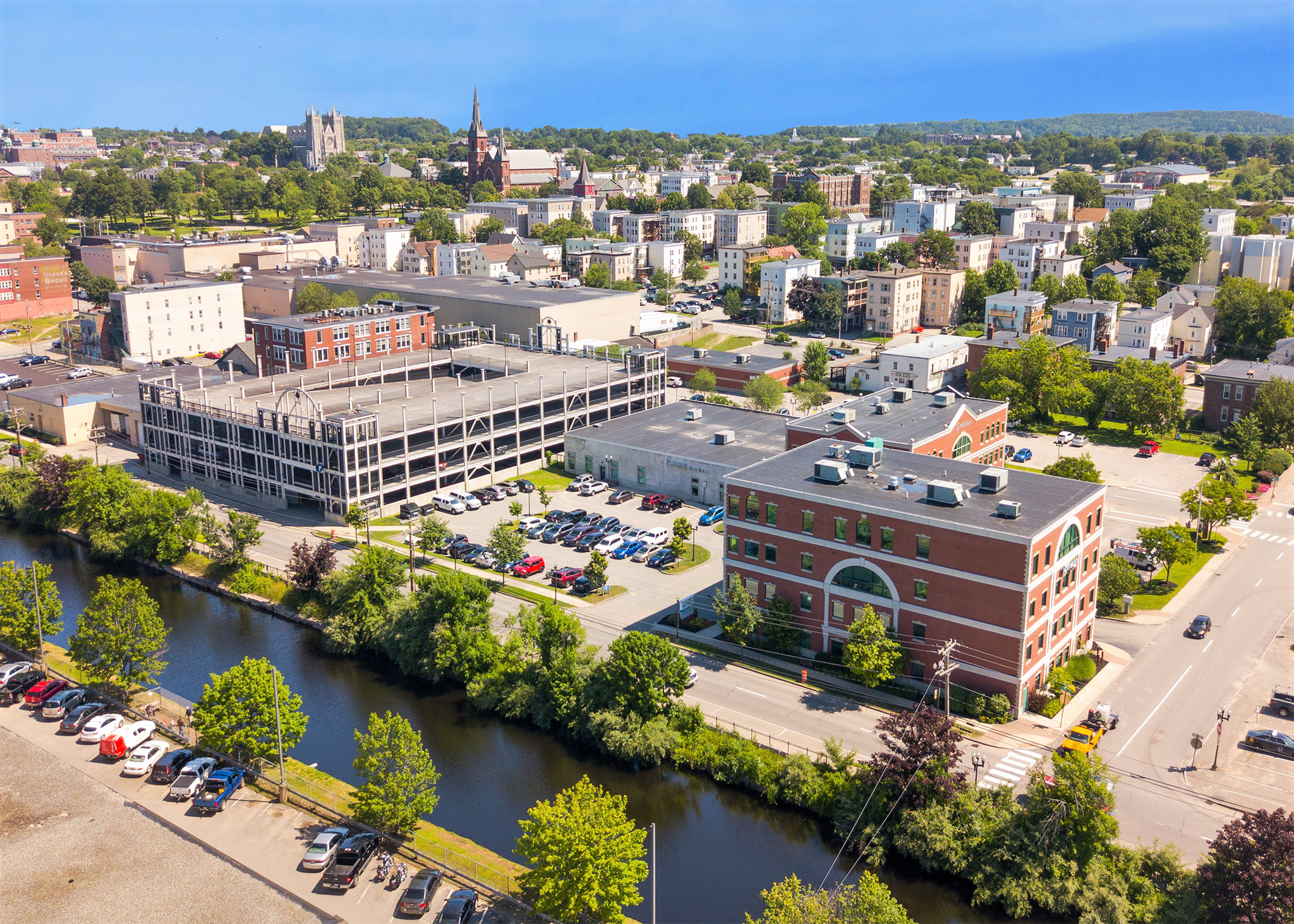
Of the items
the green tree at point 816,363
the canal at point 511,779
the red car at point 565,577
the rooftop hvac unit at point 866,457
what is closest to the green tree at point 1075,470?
the rooftop hvac unit at point 866,457

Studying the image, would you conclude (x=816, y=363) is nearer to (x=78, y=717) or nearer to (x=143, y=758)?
(x=78, y=717)

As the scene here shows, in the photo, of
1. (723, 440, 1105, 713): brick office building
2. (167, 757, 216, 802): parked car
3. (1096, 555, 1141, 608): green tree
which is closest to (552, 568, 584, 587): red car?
(723, 440, 1105, 713): brick office building

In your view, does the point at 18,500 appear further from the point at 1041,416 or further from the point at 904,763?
the point at 1041,416

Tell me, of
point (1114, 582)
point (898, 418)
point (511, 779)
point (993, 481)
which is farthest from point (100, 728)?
point (1114, 582)

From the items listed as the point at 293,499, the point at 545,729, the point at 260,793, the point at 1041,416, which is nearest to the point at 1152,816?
the point at 545,729

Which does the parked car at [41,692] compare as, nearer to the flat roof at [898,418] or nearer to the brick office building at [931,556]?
the brick office building at [931,556]

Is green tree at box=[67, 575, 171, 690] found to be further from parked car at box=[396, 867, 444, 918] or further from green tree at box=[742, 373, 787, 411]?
green tree at box=[742, 373, 787, 411]
